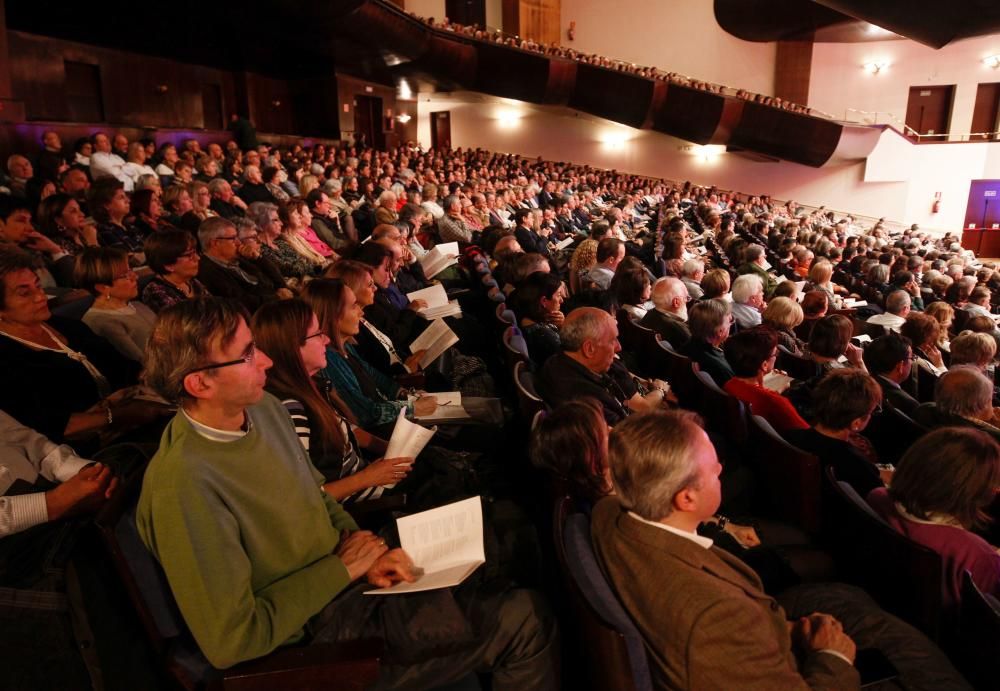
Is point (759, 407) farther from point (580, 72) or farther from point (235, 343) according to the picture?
point (580, 72)

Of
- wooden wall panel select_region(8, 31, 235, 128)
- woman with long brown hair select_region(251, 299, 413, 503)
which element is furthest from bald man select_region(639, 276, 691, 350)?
wooden wall panel select_region(8, 31, 235, 128)

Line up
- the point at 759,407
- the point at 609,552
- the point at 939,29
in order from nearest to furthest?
the point at 609,552, the point at 759,407, the point at 939,29

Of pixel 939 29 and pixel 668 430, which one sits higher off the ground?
pixel 939 29

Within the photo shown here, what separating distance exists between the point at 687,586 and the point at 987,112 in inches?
823

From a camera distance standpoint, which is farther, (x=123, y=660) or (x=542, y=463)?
(x=542, y=463)

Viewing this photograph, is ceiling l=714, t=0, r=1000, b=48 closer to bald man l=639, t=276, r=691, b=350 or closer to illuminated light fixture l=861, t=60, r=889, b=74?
illuminated light fixture l=861, t=60, r=889, b=74

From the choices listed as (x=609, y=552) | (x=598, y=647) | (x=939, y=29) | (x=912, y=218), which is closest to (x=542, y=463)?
(x=609, y=552)

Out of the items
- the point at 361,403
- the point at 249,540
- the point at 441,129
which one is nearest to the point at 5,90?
the point at 361,403

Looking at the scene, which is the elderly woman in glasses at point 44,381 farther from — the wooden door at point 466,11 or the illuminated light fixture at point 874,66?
the illuminated light fixture at point 874,66

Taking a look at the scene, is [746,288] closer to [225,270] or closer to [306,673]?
[225,270]

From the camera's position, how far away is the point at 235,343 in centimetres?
122

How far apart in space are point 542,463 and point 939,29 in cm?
1500

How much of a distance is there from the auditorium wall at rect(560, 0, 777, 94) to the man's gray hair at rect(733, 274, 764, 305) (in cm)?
1511

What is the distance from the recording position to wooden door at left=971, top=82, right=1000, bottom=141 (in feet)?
53.5
